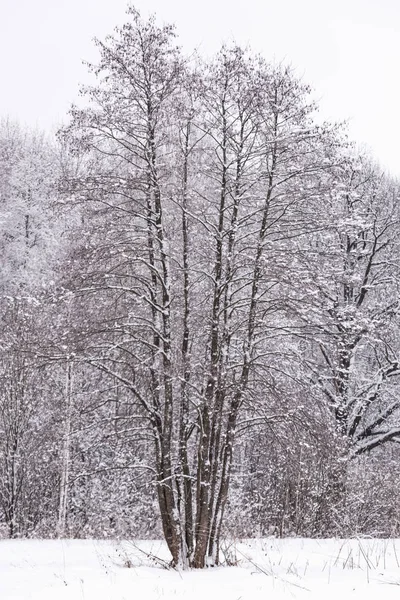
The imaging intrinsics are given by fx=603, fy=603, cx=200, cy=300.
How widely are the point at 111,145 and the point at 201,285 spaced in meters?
2.99

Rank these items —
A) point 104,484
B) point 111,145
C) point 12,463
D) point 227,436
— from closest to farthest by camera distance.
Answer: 1. point 227,436
2. point 111,145
3. point 12,463
4. point 104,484

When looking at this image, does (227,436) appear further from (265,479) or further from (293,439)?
(265,479)

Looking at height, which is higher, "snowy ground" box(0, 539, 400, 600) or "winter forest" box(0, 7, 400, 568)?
"winter forest" box(0, 7, 400, 568)

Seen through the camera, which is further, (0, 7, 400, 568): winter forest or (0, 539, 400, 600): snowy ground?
(0, 7, 400, 568): winter forest

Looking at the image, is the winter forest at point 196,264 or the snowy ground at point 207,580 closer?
the snowy ground at point 207,580

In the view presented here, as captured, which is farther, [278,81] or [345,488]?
[345,488]

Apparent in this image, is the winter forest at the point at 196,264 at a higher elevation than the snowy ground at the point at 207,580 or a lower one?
higher

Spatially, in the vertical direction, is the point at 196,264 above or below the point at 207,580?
above

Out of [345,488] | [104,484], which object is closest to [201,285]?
[345,488]

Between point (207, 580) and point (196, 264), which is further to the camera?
point (196, 264)

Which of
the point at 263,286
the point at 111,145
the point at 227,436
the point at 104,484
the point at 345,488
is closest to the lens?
the point at 227,436

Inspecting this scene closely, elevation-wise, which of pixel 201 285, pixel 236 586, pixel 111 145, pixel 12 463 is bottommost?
pixel 236 586

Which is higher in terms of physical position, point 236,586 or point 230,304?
point 230,304

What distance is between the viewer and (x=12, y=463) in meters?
16.5
